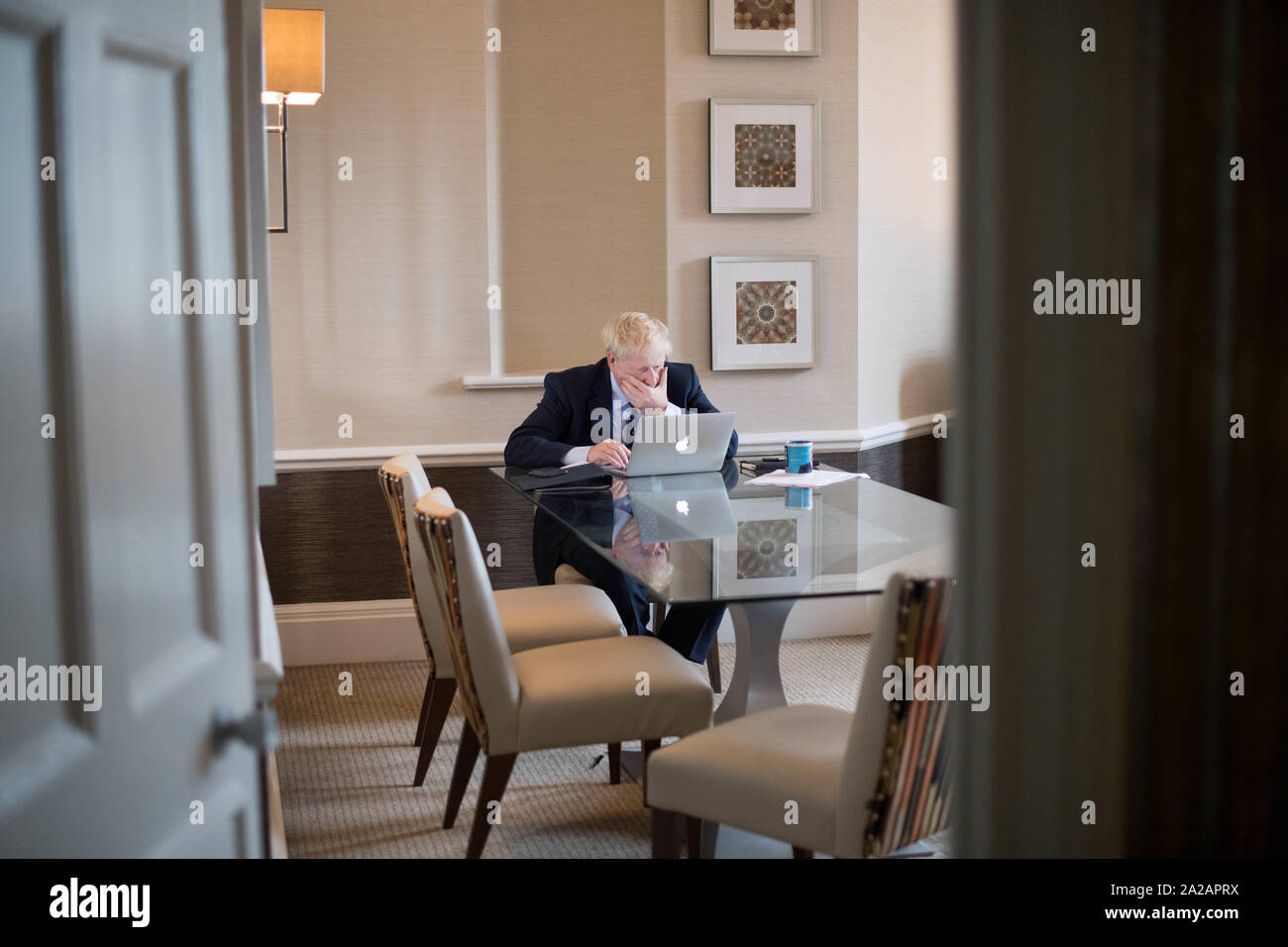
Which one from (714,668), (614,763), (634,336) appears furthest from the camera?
(714,668)

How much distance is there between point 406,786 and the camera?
3291 mm

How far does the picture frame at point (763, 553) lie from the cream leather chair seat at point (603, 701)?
284 millimetres

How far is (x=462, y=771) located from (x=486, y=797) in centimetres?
33

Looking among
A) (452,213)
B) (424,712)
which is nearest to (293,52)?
(452,213)

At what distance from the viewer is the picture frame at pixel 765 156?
4.41 meters

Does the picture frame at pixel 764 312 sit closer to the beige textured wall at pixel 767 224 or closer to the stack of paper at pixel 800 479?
the beige textured wall at pixel 767 224

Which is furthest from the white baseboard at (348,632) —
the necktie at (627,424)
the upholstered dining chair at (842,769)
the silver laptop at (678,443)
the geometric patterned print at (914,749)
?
the geometric patterned print at (914,749)

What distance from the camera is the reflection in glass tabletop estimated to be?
7.88ft

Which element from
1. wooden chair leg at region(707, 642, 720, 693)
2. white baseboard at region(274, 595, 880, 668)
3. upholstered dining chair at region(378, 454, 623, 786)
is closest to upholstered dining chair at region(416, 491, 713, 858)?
upholstered dining chair at region(378, 454, 623, 786)

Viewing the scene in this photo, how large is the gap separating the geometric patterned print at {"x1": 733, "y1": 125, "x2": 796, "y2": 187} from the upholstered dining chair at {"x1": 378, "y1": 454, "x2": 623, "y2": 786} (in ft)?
6.15

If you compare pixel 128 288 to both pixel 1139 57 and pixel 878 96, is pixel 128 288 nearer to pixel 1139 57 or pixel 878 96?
pixel 1139 57

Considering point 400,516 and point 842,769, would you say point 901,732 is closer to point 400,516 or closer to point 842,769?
point 842,769

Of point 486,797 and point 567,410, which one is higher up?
point 567,410
